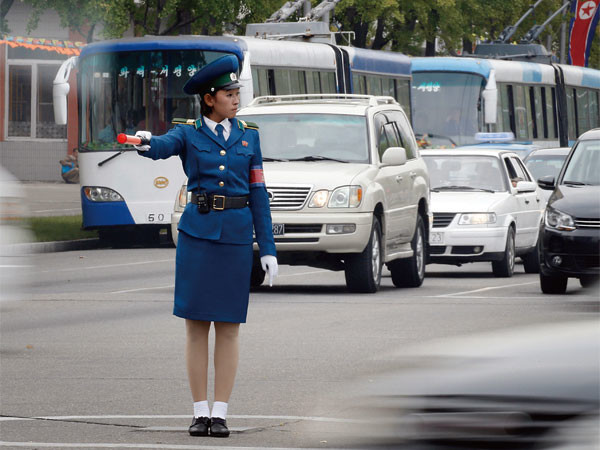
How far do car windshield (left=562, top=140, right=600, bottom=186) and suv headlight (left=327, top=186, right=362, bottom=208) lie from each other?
214 cm

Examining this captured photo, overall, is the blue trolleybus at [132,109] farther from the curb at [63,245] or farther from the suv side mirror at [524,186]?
the suv side mirror at [524,186]

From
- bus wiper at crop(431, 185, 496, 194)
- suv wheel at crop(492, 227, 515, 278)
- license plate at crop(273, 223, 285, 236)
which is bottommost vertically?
suv wheel at crop(492, 227, 515, 278)

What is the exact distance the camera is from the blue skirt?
7.54 metres

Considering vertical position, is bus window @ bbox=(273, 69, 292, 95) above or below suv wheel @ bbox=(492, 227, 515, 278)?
above

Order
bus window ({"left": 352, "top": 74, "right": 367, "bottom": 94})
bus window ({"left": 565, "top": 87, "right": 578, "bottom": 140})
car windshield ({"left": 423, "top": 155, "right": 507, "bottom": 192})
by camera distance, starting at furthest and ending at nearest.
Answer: bus window ({"left": 565, "top": 87, "right": 578, "bottom": 140})
bus window ({"left": 352, "top": 74, "right": 367, "bottom": 94})
car windshield ({"left": 423, "top": 155, "right": 507, "bottom": 192})

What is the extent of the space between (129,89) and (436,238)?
7986 millimetres

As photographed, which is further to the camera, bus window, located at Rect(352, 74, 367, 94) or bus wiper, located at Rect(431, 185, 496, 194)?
bus window, located at Rect(352, 74, 367, 94)

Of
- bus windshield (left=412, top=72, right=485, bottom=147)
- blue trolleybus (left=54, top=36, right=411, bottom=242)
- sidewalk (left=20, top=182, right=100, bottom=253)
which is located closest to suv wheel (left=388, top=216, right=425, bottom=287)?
sidewalk (left=20, top=182, right=100, bottom=253)

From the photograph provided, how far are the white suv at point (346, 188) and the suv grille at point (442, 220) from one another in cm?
120

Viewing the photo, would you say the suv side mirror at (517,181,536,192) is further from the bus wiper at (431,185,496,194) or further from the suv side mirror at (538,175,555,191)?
the suv side mirror at (538,175,555,191)

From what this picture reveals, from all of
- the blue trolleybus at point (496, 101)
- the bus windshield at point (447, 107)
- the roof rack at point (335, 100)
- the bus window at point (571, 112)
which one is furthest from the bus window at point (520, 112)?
the roof rack at point (335, 100)

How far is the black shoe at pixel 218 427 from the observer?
24.3ft

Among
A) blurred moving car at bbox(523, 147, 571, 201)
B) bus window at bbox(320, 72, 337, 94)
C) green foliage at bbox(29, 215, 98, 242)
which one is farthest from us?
bus window at bbox(320, 72, 337, 94)

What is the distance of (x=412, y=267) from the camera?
17.1 meters
